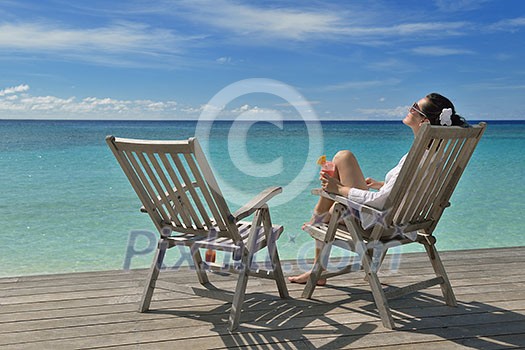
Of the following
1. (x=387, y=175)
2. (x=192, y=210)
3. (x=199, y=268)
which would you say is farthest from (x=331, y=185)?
(x=199, y=268)

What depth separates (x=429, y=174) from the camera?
3.10 m

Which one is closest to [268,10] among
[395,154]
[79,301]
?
[395,154]

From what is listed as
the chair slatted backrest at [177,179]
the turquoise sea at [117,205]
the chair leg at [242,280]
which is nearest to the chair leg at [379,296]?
the chair leg at [242,280]

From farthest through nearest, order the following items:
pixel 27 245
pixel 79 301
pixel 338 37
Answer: pixel 338 37 → pixel 27 245 → pixel 79 301

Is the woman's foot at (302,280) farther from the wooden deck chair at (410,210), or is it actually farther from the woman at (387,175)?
the woman at (387,175)

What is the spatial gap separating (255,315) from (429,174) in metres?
1.17

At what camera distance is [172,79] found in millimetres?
42438

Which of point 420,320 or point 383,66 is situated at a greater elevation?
point 383,66

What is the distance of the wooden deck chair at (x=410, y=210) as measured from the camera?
3.02 m

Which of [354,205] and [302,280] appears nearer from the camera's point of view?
[354,205]

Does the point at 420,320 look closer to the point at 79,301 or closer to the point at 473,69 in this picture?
the point at 79,301

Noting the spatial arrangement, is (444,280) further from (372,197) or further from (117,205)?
(117,205)

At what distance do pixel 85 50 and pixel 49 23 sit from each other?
276 centimetres

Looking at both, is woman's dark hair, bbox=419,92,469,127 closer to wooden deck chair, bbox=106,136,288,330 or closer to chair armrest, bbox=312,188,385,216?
chair armrest, bbox=312,188,385,216
